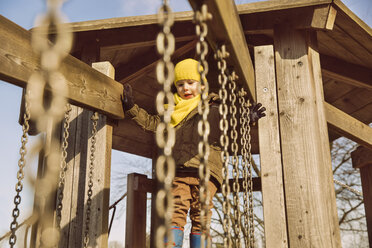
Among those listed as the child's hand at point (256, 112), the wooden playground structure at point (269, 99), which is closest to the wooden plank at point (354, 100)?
the wooden playground structure at point (269, 99)

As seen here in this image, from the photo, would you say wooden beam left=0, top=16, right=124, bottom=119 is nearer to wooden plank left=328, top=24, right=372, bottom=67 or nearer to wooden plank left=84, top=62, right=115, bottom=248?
wooden plank left=84, top=62, right=115, bottom=248

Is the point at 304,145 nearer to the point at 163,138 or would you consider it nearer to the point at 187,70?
the point at 187,70

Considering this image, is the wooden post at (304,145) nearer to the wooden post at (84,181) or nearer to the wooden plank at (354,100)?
the wooden post at (84,181)

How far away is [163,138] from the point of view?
2.69 ft

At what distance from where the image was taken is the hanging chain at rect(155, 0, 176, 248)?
0.77 metres

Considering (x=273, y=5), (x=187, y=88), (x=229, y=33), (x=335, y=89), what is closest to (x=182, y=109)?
(x=187, y=88)

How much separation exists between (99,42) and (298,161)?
197cm

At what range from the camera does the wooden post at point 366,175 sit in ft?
18.7

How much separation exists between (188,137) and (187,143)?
6 cm

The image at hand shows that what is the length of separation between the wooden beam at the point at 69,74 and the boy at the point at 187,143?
0.15 metres

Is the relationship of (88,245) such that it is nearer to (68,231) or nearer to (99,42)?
(68,231)

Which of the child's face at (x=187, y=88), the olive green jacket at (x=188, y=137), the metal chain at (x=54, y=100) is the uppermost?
the child's face at (x=187, y=88)

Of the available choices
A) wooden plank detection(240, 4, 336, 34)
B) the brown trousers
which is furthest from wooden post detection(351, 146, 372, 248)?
the brown trousers

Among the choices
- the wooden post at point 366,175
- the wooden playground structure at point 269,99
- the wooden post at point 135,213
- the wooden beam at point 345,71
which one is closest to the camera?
the wooden playground structure at point 269,99
